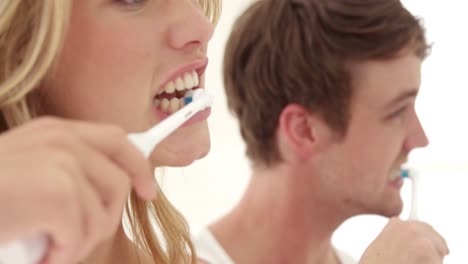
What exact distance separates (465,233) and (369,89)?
1.21 feet

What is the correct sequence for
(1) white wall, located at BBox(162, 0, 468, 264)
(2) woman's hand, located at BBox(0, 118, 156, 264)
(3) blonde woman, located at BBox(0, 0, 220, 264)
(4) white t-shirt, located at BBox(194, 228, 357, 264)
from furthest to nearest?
(1) white wall, located at BBox(162, 0, 468, 264)
(4) white t-shirt, located at BBox(194, 228, 357, 264)
(3) blonde woman, located at BBox(0, 0, 220, 264)
(2) woman's hand, located at BBox(0, 118, 156, 264)

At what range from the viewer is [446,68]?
1.01 m

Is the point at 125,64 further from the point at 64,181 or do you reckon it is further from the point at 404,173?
the point at 404,173

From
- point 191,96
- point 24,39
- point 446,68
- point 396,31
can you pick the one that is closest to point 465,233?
point 446,68

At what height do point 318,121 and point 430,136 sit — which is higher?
point 318,121

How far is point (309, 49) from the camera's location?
68 centimetres

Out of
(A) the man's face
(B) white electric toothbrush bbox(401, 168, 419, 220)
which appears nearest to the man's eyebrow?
(A) the man's face

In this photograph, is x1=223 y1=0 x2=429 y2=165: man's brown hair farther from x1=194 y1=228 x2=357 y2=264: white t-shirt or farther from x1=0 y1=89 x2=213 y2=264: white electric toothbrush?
x1=0 y1=89 x2=213 y2=264: white electric toothbrush

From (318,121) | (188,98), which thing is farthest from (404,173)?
(188,98)

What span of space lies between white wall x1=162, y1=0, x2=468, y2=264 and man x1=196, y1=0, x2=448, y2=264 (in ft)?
0.83

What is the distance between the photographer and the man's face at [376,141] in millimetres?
677

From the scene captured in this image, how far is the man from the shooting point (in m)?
0.67

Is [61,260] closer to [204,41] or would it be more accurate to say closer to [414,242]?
[204,41]

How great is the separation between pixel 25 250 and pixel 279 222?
53cm
